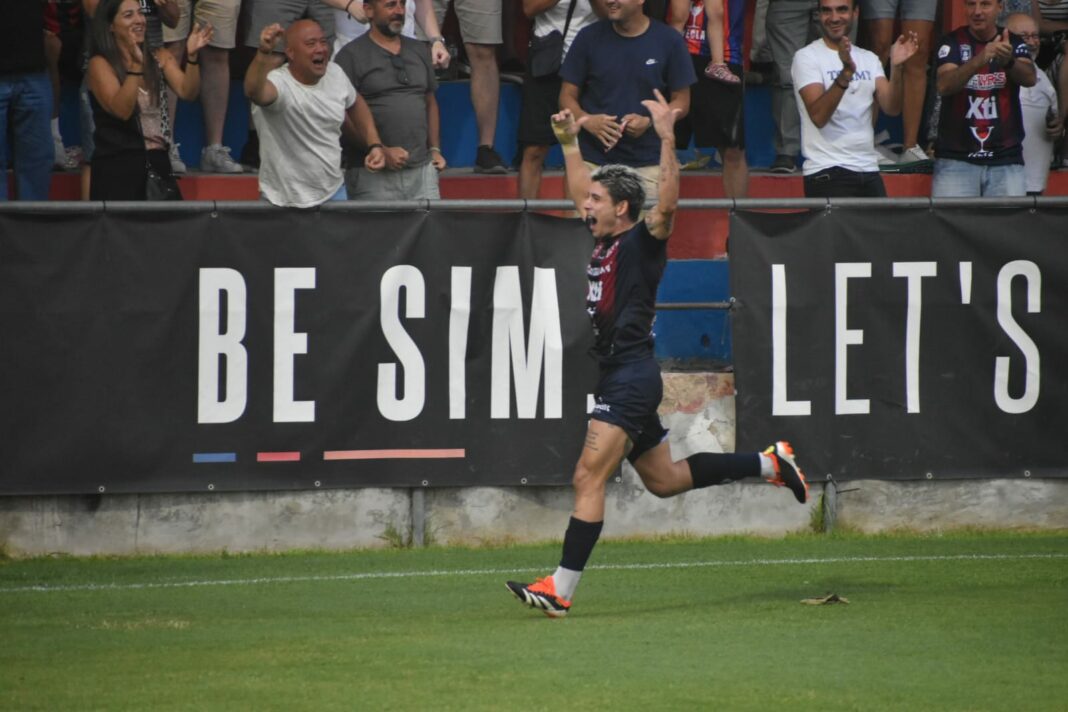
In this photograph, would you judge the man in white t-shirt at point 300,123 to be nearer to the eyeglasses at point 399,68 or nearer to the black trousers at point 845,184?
the eyeglasses at point 399,68

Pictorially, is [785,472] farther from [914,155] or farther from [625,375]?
[914,155]

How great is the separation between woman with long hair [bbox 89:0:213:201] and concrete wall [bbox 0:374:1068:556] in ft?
7.27

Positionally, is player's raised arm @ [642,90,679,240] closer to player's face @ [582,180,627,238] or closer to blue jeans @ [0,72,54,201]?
player's face @ [582,180,627,238]

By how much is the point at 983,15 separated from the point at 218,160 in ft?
18.8

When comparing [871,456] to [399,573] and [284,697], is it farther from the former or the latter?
Answer: [284,697]

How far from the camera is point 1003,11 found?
1456 cm

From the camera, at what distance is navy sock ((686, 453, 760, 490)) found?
917 cm

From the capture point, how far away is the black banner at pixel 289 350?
10.7m

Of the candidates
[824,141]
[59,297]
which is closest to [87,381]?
[59,297]

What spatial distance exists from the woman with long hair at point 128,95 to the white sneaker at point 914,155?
588 centimetres

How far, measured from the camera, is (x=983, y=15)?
41.2ft

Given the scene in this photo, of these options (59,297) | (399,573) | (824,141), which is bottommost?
(399,573)

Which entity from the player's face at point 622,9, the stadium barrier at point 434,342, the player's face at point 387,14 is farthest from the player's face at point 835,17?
the player's face at point 387,14

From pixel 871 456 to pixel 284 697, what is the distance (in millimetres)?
5604
